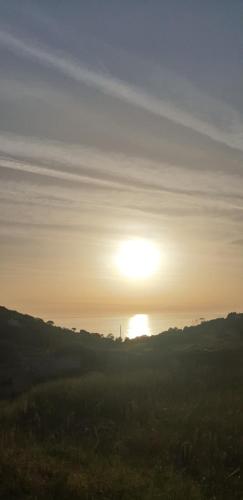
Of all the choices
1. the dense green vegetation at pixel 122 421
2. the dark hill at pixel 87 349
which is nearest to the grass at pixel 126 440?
the dense green vegetation at pixel 122 421

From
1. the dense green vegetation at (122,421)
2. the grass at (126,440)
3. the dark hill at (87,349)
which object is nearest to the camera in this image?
the grass at (126,440)

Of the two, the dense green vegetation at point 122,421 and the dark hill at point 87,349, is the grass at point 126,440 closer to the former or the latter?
the dense green vegetation at point 122,421

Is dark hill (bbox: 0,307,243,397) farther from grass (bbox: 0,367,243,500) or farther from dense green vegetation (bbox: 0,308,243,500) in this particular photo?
grass (bbox: 0,367,243,500)

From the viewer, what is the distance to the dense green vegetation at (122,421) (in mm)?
9734

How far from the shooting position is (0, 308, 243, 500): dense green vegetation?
31.9 feet

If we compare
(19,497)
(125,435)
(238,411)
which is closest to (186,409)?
(238,411)

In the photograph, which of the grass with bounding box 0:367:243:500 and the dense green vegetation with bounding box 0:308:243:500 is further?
the dense green vegetation with bounding box 0:308:243:500

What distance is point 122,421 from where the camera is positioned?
49.9 ft

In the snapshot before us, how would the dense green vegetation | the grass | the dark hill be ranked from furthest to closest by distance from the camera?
the dark hill
the dense green vegetation
the grass

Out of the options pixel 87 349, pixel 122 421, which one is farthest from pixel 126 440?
pixel 87 349

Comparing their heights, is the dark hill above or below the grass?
above

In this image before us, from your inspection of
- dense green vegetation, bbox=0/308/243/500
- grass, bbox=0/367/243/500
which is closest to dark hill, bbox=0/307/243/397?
dense green vegetation, bbox=0/308/243/500

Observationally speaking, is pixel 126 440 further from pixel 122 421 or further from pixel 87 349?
pixel 87 349

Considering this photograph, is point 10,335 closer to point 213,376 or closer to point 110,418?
point 213,376
